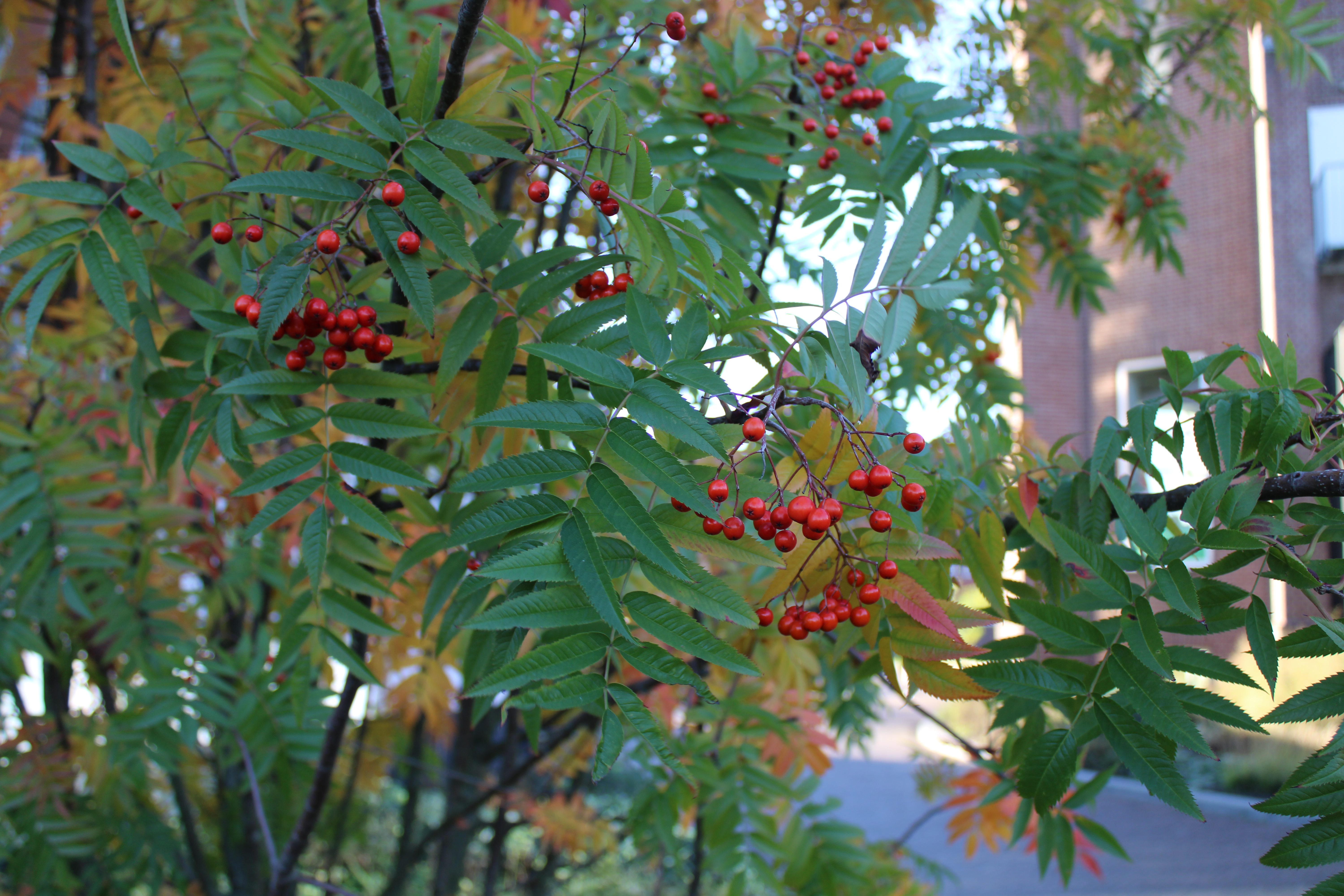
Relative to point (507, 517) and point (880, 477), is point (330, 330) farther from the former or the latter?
point (880, 477)

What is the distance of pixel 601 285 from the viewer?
121cm

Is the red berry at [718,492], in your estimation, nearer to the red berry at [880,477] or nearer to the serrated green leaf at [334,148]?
the red berry at [880,477]

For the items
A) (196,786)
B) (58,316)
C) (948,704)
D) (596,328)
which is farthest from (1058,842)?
(948,704)

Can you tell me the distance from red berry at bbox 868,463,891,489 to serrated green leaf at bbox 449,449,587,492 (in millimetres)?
337

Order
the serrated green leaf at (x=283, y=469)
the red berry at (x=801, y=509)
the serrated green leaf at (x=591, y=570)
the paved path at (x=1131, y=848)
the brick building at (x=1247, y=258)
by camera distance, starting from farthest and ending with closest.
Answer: the brick building at (x=1247, y=258) → the paved path at (x=1131, y=848) → the serrated green leaf at (x=283, y=469) → the red berry at (x=801, y=509) → the serrated green leaf at (x=591, y=570)

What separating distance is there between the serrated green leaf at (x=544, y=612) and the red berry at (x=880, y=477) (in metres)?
0.36

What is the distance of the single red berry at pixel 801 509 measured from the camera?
0.95 m

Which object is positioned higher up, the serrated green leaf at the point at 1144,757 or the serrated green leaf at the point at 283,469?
the serrated green leaf at the point at 283,469

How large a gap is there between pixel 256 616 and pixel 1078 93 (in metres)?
3.81

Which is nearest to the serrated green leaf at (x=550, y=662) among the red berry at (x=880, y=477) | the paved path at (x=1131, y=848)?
the red berry at (x=880, y=477)

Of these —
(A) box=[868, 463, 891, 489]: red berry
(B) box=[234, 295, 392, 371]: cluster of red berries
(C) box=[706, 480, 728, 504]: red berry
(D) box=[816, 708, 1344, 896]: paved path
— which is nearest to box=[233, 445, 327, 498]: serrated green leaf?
(B) box=[234, 295, 392, 371]: cluster of red berries

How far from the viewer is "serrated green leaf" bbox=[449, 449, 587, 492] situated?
36.0 inches

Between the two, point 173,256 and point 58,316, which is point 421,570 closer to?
point 173,256

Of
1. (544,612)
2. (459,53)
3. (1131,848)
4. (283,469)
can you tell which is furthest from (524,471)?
(1131,848)
